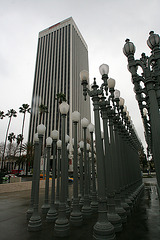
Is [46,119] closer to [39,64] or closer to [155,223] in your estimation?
[39,64]

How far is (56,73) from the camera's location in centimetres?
9081

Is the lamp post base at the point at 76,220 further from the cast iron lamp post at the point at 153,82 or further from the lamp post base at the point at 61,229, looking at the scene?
the cast iron lamp post at the point at 153,82

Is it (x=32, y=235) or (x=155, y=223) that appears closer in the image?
(x=32, y=235)

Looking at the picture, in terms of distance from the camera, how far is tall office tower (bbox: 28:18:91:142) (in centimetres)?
8325

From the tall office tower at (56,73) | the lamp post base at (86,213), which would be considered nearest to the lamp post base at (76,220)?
the lamp post base at (86,213)

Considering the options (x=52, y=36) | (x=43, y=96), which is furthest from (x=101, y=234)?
(x=52, y=36)

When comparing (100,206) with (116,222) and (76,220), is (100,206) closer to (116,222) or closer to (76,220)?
(116,222)

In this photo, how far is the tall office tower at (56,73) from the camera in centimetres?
8325

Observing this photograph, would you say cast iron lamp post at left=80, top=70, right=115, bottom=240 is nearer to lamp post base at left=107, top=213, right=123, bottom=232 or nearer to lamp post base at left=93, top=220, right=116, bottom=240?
lamp post base at left=93, top=220, right=116, bottom=240

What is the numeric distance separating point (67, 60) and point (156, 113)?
94459 millimetres

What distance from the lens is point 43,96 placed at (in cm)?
8925

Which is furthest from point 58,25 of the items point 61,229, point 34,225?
point 61,229

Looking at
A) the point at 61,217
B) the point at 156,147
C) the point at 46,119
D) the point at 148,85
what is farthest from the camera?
the point at 46,119

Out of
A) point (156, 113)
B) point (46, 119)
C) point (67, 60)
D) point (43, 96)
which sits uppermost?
point (67, 60)
